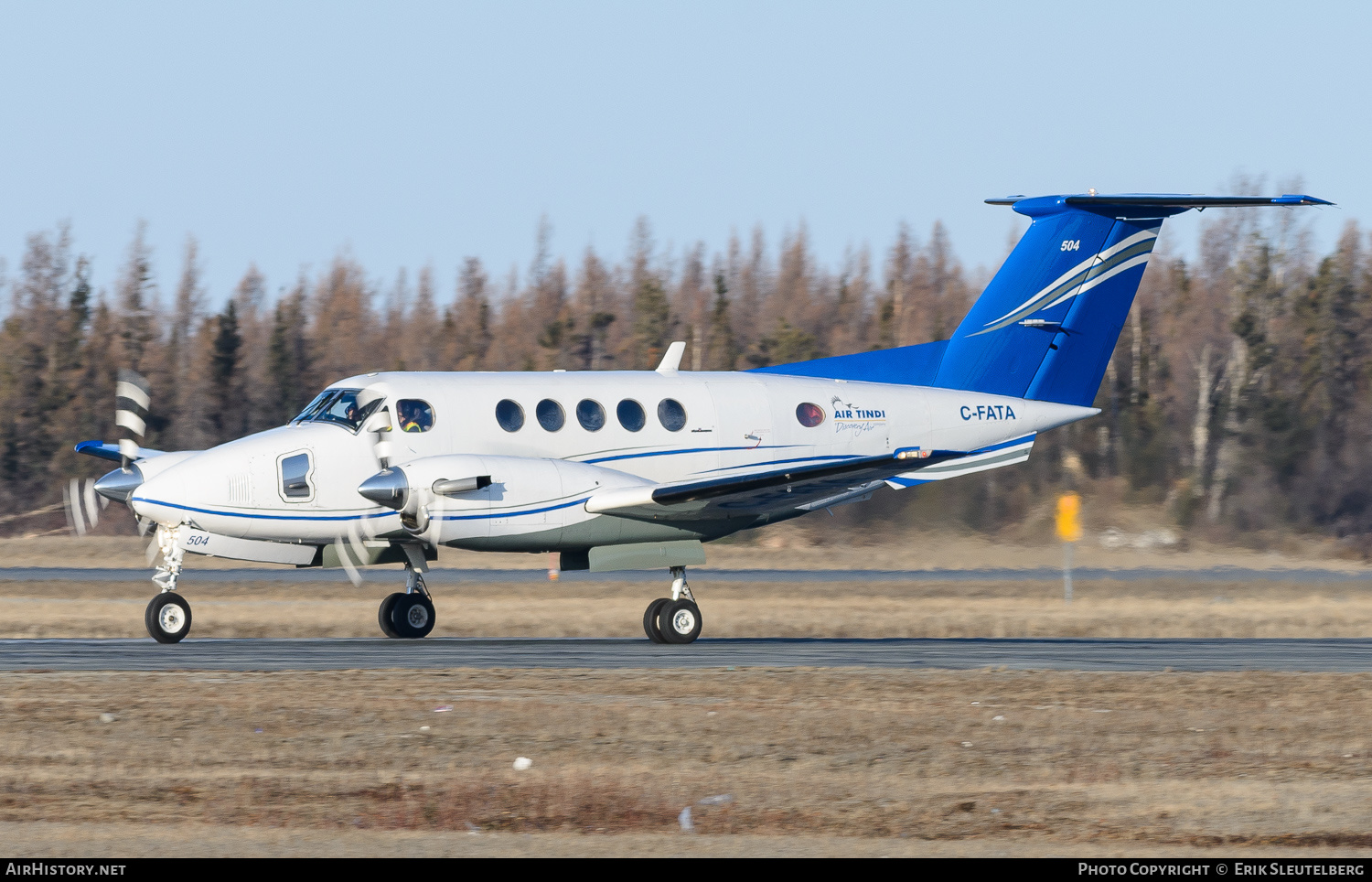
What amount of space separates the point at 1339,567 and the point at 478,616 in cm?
1846

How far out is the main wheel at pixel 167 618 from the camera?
1873cm

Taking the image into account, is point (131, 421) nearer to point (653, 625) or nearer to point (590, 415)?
point (590, 415)

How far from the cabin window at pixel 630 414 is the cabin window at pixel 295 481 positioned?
3938 mm

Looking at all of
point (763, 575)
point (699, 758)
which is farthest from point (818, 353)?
point (699, 758)

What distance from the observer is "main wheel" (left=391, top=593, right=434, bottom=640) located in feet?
67.7

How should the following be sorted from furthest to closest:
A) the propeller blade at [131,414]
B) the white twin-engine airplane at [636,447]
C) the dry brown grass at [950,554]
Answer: the dry brown grass at [950,554], the propeller blade at [131,414], the white twin-engine airplane at [636,447]

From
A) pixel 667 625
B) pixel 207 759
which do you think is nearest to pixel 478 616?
pixel 667 625

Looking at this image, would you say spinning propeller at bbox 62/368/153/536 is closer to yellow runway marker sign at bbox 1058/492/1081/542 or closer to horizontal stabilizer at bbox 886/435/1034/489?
horizontal stabilizer at bbox 886/435/1034/489

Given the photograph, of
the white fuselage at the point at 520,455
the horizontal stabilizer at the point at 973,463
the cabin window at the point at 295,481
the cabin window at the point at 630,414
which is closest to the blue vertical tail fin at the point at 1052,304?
the horizontal stabilizer at the point at 973,463

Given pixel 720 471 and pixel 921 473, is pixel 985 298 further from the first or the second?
pixel 720 471

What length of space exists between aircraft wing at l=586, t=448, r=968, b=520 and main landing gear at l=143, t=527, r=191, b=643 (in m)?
4.84

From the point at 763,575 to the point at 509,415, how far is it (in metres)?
15.4

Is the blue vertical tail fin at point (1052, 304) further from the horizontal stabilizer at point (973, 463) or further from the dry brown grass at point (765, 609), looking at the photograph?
the dry brown grass at point (765, 609)

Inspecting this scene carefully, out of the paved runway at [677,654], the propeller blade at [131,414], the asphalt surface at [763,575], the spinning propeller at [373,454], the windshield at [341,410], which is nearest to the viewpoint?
the paved runway at [677,654]
